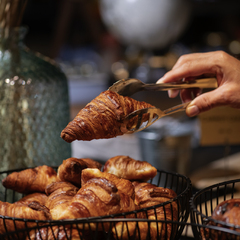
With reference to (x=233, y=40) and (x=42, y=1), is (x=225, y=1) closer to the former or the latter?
(x=233, y=40)

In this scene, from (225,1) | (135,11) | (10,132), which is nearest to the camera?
(10,132)

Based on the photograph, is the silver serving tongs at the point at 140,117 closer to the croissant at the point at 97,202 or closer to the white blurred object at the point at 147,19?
the croissant at the point at 97,202

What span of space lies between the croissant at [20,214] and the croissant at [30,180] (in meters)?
0.13

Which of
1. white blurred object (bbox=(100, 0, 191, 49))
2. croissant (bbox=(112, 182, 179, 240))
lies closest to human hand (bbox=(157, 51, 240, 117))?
croissant (bbox=(112, 182, 179, 240))

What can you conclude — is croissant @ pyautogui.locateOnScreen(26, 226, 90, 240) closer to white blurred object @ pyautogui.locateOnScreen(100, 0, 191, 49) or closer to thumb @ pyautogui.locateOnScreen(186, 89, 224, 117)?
thumb @ pyautogui.locateOnScreen(186, 89, 224, 117)

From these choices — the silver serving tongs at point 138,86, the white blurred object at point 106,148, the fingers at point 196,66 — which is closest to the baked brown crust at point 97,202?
the silver serving tongs at point 138,86

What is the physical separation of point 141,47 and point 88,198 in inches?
65.2

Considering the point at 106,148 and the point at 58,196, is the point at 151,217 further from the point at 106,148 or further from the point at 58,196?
the point at 106,148

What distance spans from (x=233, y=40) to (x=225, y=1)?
23.4 inches

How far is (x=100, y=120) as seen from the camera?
582mm

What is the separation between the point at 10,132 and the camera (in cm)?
89

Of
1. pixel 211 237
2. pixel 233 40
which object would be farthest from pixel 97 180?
pixel 233 40

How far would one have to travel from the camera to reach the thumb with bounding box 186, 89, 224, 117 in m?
0.72

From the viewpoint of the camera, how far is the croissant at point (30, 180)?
2.15 feet
